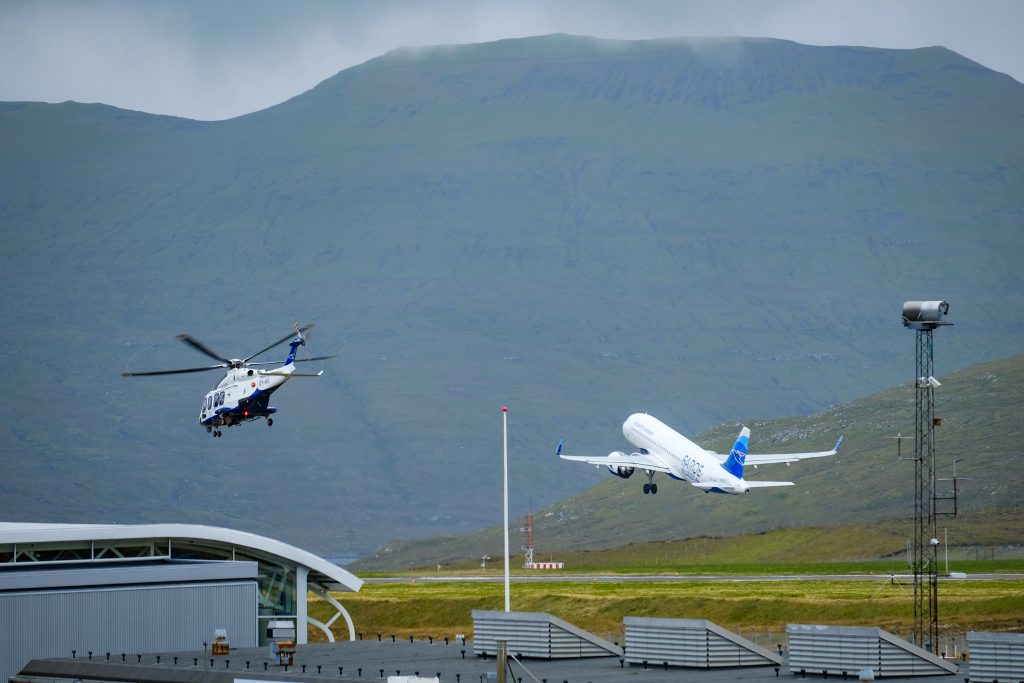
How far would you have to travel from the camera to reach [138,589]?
78.2 m

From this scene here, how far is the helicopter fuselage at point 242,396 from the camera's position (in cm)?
11969

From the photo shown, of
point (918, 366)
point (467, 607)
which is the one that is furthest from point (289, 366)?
point (918, 366)

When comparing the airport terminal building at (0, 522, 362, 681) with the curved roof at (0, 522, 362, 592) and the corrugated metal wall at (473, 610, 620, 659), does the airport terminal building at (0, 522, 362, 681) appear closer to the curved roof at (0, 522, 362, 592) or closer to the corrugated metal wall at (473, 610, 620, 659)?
the curved roof at (0, 522, 362, 592)

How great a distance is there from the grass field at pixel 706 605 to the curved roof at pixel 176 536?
29.9 m

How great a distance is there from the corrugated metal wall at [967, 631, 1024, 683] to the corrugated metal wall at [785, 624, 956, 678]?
3.39 meters

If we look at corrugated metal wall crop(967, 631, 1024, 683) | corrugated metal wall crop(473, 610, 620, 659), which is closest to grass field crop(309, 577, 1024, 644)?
corrugated metal wall crop(473, 610, 620, 659)

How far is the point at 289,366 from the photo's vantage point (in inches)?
4646

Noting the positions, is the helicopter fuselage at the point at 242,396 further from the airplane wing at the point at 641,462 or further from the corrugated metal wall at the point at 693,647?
the corrugated metal wall at the point at 693,647

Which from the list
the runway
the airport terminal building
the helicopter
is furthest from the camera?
the runway

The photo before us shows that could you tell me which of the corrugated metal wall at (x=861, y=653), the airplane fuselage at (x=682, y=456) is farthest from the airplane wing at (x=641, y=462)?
the corrugated metal wall at (x=861, y=653)

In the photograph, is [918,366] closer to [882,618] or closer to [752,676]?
[882,618]

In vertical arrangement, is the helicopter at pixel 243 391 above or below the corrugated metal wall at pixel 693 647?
above

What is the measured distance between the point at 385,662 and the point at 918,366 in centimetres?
4334

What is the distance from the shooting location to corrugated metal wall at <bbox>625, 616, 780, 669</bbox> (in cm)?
6306
